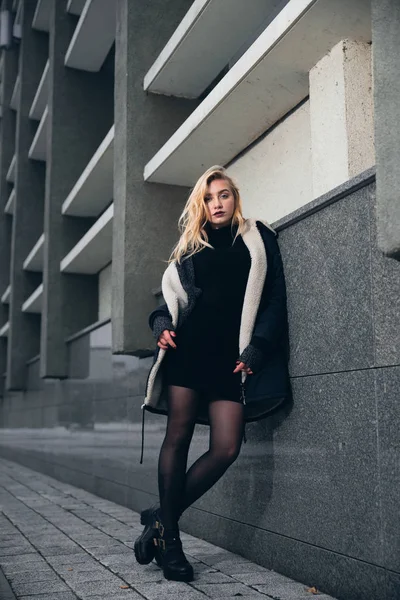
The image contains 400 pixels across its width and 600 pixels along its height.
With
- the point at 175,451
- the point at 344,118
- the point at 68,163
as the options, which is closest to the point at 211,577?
the point at 175,451

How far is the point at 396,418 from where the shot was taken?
336 cm

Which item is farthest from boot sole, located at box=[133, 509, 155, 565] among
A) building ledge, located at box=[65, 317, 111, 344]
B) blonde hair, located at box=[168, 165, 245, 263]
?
building ledge, located at box=[65, 317, 111, 344]

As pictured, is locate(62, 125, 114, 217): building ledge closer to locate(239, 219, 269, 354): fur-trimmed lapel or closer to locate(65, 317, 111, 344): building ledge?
locate(65, 317, 111, 344): building ledge

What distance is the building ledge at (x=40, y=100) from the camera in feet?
50.4

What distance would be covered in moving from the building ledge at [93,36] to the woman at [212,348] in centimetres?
742

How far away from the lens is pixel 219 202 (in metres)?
4.43

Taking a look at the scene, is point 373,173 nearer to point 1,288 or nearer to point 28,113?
point 28,113

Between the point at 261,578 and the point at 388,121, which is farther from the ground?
the point at 388,121

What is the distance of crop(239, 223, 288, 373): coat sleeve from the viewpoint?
4133 millimetres

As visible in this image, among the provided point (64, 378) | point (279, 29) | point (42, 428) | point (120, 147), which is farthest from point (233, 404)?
point (42, 428)

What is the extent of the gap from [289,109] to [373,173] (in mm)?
2896

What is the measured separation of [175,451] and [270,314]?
0.96 m

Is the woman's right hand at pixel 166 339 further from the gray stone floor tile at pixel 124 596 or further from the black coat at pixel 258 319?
the gray stone floor tile at pixel 124 596

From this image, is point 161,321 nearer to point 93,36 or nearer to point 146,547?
point 146,547
